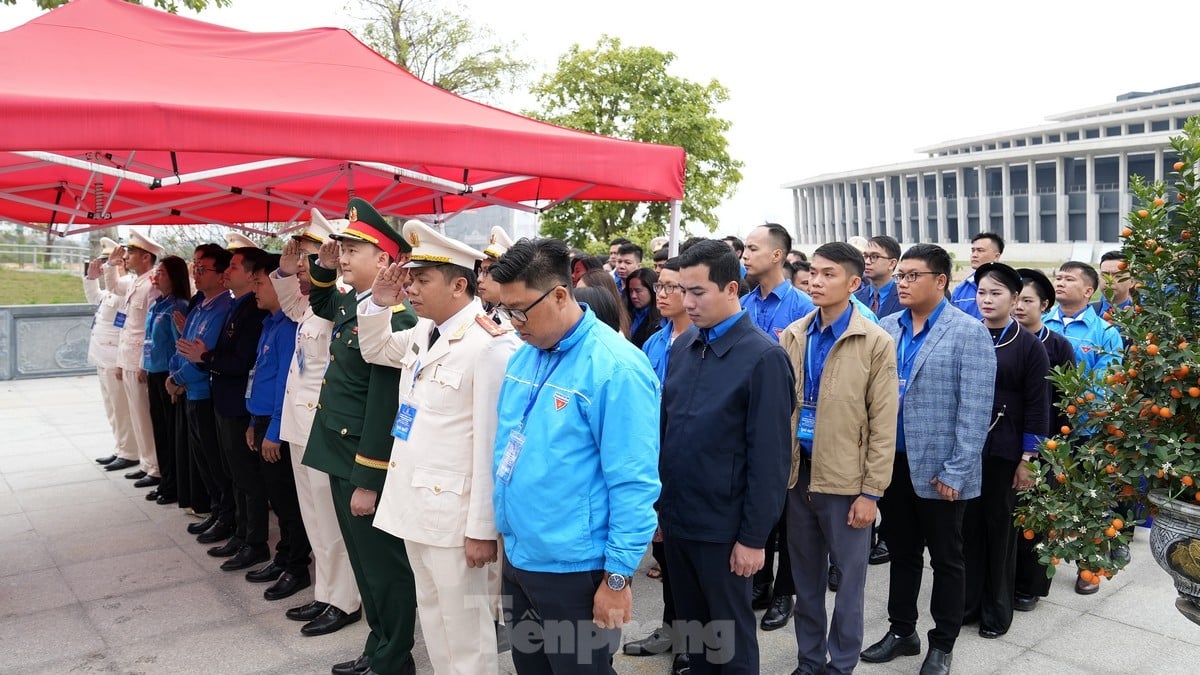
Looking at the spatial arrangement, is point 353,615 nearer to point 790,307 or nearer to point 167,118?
point 167,118

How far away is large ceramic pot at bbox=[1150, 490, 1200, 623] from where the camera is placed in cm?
223

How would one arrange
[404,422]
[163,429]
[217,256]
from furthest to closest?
1. [163,429]
2. [217,256]
3. [404,422]

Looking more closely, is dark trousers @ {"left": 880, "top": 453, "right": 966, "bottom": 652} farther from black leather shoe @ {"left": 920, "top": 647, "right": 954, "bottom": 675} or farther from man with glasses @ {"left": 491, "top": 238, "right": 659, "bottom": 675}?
man with glasses @ {"left": 491, "top": 238, "right": 659, "bottom": 675}

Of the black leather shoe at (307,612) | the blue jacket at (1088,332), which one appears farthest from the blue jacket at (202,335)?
the blue jacket at (1088,332)

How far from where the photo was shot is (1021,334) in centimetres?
398

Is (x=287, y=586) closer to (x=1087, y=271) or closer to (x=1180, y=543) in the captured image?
(x=1180, y=543)

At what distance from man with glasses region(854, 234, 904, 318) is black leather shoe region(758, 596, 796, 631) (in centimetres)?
255

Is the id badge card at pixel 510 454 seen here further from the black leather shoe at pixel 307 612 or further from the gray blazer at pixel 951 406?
the black leather shoe at pixel 307 612

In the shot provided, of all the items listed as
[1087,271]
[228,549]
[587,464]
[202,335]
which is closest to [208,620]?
[228,549]

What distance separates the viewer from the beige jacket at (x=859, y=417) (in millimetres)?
3340

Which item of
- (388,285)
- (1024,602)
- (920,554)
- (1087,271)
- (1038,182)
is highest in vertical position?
(1038,182)

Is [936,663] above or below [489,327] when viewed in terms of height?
below

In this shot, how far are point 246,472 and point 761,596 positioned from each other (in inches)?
119

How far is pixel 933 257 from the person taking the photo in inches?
147
